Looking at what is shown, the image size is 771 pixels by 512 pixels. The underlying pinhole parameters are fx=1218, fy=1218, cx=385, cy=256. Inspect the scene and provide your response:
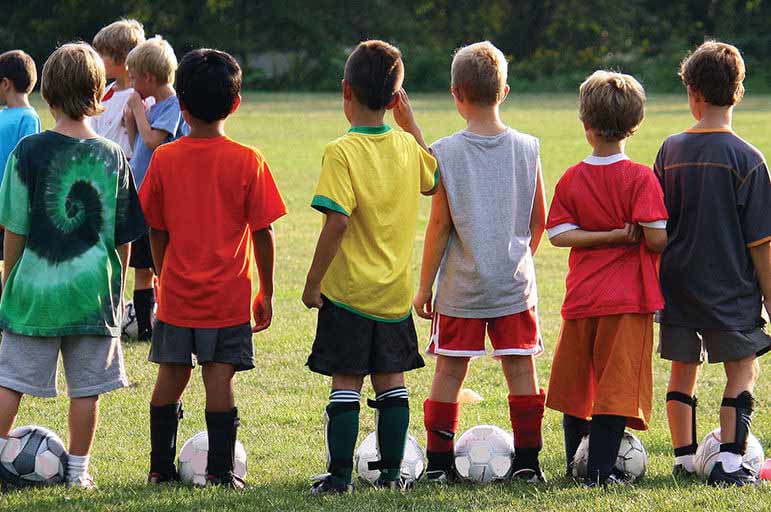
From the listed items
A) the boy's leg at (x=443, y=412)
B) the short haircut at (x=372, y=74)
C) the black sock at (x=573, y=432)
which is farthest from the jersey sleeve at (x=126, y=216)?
the black sock at (x=573, y=432)

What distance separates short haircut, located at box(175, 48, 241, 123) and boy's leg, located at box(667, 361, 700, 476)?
2084mm

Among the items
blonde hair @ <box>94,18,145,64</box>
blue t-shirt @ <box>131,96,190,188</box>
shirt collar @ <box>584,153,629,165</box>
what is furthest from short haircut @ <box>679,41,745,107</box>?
blonde hair @ <box>94,18,145,64</box>

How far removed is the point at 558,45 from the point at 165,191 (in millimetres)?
51065

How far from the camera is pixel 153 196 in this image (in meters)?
4.57

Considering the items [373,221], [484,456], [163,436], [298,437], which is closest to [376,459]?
[484,456]

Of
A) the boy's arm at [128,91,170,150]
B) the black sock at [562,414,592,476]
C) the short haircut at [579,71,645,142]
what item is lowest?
the black sock at [562,414,592,476]

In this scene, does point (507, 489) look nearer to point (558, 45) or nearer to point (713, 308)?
point (713, 308)

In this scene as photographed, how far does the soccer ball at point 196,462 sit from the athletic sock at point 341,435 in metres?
0.44

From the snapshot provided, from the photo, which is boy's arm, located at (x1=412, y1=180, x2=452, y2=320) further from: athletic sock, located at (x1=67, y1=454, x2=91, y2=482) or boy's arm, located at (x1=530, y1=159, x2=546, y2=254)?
athletic sock, located at (x1=67, y1=454, x2=91, y2=482)

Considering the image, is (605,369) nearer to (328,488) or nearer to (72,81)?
(328,488)

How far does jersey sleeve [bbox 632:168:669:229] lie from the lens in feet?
14.9

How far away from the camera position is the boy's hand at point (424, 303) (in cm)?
470

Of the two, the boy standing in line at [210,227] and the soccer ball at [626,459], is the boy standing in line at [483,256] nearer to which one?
the soccer ball at [626,459]

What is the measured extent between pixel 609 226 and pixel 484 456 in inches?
40.3
